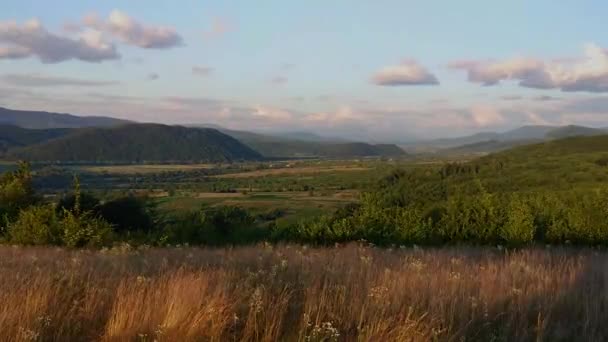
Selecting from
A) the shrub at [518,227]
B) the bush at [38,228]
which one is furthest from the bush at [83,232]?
the shrub at [518,227]

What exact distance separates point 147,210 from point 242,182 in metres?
109

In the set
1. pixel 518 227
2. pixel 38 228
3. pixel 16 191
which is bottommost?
pixel 38 228

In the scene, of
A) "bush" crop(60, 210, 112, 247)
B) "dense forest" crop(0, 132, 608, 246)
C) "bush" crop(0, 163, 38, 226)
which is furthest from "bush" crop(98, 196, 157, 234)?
"bush" crop(60, 210, 112, 247)

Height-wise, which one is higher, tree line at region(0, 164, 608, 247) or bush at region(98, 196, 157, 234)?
tree line at region(0, 164, 608, 247)

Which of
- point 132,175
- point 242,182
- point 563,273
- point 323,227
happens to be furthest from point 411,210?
point 132,175

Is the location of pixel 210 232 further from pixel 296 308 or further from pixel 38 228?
pixel 296 308

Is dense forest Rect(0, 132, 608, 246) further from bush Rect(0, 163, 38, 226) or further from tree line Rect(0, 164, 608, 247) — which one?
bush Rect(0, 163, 38, 226)

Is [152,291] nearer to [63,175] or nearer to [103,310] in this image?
[103,310]

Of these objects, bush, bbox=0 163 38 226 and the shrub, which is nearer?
the shrub

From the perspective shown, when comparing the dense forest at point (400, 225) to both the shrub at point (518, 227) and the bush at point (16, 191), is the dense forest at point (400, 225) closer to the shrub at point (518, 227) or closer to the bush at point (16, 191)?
the shrub at point (518, 227)

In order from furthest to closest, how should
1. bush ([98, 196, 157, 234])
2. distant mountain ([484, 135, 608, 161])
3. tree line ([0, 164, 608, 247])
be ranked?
distant mountain ([484, 135, 608, 161]), bush ([98, 196, 157, 234]), tree line ([0, 164, 608, 247])

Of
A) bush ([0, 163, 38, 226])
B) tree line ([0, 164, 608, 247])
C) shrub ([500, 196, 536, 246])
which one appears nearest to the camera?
shrub ([500, 196, 536, 246])

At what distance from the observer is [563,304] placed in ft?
16.2

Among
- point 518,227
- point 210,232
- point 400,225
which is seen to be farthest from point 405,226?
point 210,232
